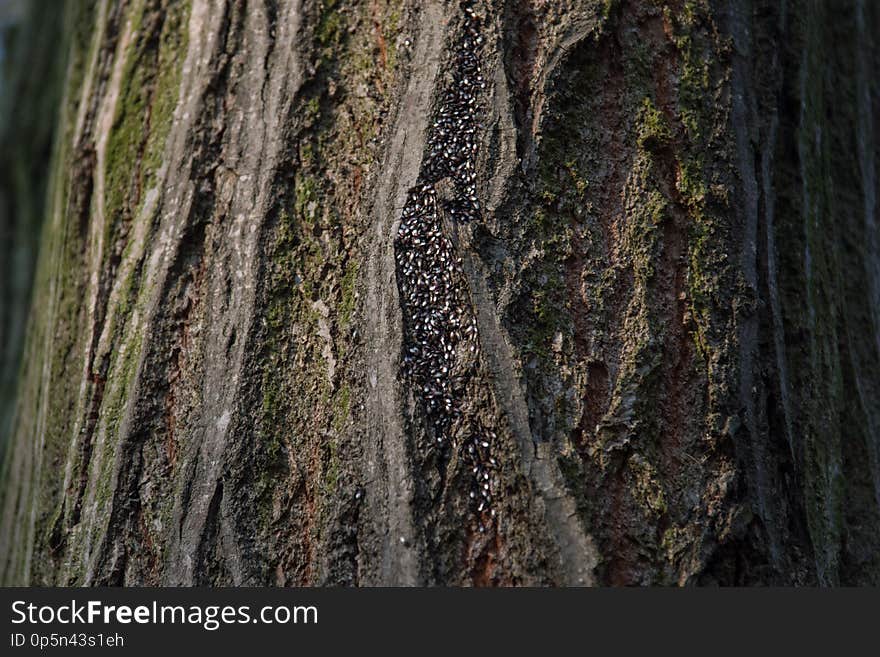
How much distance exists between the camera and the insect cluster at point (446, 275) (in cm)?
108

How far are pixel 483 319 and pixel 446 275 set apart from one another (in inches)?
3.3

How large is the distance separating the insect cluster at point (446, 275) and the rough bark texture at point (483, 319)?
0.05 feet

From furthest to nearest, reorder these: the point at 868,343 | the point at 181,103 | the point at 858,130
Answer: the point at 858,130 < the point at 868,343 < the point at 181,103

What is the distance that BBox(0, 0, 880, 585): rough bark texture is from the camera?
3.50 feet

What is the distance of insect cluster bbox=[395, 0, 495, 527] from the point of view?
1078 millimetres

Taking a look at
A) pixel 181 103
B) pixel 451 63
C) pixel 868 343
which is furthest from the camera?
pixel 868 343

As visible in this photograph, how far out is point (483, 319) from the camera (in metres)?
1.09

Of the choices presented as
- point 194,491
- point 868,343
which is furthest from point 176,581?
point 868,343

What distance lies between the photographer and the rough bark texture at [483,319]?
1067mm

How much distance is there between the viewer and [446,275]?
3.66ft

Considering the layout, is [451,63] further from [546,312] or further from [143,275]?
[143,275]

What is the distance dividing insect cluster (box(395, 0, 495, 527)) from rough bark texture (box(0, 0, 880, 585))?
0.02 metres

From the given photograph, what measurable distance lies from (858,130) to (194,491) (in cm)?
141

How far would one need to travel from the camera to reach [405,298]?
1.12 m
